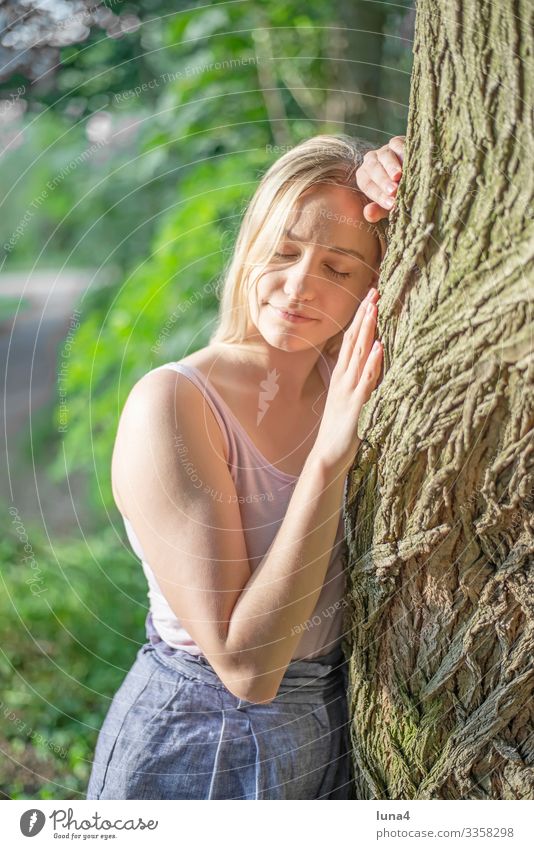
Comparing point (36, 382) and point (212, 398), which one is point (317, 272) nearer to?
point (212, 398)

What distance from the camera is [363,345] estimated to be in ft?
2.43

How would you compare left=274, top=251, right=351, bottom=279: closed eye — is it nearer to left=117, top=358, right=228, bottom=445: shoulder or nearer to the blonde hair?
the blonde hair

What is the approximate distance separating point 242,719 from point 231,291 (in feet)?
1.40

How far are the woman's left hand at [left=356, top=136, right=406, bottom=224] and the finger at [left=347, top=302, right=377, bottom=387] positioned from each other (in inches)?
3.6

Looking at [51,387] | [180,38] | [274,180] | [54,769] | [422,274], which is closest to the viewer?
[422,274]

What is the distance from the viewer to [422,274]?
0.69 m

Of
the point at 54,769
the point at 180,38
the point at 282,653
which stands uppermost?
the point at 180,38

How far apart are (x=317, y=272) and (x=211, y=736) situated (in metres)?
0.45

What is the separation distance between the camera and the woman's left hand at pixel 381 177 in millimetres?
744

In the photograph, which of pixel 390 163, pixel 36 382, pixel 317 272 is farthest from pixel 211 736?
pixel 36 382

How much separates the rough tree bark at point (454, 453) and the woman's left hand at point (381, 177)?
5 cm

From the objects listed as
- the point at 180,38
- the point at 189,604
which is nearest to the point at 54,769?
the point at 189,604

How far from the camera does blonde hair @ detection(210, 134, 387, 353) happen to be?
771 mm

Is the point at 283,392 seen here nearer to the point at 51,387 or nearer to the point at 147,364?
Result: the point at 147,364
